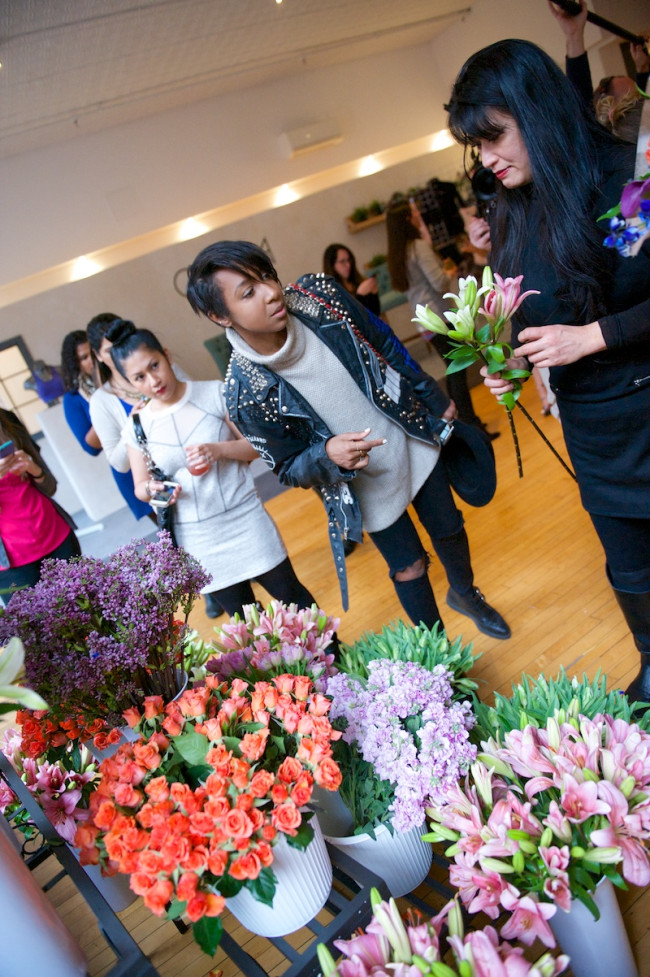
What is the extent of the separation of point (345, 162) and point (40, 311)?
3.67 metres

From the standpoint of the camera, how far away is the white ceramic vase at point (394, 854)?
4.46 feet

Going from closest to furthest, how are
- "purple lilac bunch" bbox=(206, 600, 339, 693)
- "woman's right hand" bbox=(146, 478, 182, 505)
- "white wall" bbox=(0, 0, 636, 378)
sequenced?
"purple lilac bunch" bbox=(206, 600, 339, 693), "woman's right hand" bbox=(146, 478, 182, 505), "white wall" bbox=(0, 0, 636, 378)

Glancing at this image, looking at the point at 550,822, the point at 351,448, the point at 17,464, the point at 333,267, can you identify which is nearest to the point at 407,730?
the point at 550,822

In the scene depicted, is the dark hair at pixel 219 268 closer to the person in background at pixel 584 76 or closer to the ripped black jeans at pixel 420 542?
the ripped black jeans at pixel 420 542

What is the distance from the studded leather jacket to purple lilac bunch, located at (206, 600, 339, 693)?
32cm

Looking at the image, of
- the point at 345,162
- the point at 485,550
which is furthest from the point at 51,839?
the point at 345,162

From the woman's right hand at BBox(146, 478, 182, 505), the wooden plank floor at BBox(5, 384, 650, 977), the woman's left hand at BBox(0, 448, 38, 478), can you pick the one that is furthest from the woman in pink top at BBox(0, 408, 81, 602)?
the wooden plank floor at BBox(5, 384, 650, 977)

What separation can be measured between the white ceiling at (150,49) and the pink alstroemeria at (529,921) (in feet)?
13.9

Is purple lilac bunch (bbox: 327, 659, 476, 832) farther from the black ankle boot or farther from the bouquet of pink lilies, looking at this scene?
the black ankle boot

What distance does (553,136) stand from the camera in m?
1.37

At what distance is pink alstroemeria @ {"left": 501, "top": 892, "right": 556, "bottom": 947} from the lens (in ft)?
3.38

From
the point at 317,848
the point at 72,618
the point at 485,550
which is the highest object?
the point at 72,618

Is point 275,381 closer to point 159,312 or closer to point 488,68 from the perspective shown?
point 488,68

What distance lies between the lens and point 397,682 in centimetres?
145
